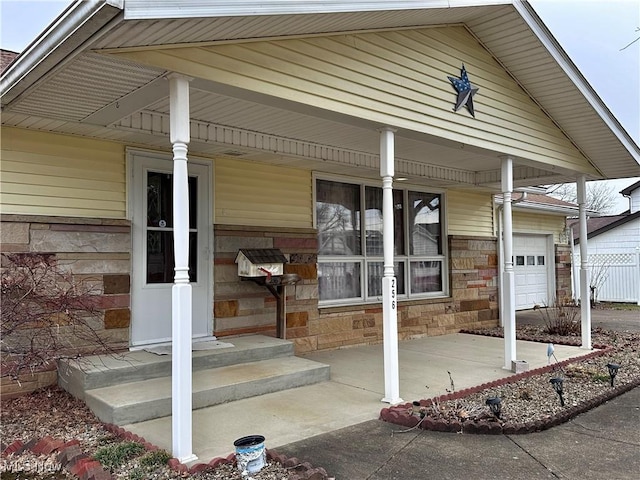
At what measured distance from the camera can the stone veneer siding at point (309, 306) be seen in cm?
667

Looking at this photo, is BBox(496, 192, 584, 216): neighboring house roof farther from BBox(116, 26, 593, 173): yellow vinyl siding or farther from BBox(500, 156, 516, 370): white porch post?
BBox(500, 156, 516, 370): white porch post

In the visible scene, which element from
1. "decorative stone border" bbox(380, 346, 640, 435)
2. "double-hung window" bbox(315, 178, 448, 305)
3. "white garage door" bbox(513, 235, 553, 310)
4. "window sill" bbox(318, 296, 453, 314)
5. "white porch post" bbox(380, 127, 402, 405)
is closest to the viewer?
"decorative stone border" bbox(380, 346, 640, 435)

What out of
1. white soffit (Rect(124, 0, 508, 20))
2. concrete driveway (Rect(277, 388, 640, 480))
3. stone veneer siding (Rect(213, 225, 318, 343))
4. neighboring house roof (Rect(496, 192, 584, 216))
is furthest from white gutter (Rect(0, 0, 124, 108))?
neighboring house roof (Rect(496, 192, 584, 216))

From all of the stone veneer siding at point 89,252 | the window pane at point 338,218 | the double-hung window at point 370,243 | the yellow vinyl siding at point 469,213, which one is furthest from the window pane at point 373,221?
the stone veneer siding at point 89,252

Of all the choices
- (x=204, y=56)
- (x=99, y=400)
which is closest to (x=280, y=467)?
(x=99, y=400)

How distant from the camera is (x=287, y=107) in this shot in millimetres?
4445

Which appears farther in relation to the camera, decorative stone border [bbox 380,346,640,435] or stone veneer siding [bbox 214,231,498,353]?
stone veneer siding [bbox 214,231,498,353]

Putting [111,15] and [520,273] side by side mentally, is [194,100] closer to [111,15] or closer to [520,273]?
[111,15]

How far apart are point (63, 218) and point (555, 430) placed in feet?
17.1

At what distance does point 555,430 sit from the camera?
176 inches

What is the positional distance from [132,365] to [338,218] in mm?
4340

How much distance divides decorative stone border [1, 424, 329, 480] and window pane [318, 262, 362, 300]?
446cm

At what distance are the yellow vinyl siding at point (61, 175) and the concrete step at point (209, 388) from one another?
197cm

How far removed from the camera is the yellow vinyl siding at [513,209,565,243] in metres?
13.3
